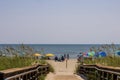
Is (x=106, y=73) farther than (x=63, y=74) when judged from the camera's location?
No

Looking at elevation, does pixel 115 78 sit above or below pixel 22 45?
below

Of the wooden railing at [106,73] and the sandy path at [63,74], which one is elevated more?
the wooden railing at [106,73]

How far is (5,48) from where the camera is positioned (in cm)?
1828

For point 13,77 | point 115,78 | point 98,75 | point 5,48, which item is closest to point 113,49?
point 98,75

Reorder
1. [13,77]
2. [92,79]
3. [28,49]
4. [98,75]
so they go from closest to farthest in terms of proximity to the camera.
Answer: [13,77] < [98,75] < [92,79] < [28,49]

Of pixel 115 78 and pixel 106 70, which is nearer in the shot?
pixel 115 78

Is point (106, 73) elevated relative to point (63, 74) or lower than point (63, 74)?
elevated

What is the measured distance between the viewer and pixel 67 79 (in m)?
19.4

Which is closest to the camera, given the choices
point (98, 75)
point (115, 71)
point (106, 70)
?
point (115, 71)

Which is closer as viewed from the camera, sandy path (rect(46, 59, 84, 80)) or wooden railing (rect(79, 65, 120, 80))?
wooden railing (rect(79, 65, 120, 80))

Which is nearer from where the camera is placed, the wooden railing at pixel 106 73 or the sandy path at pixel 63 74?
the wooden railing at pixel 106 73

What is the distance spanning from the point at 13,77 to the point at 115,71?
456 centimetres

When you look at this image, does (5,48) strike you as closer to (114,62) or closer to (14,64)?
(14,64)

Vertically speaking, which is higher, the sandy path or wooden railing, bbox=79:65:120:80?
wooden railing, bbox=79:65:120:80
